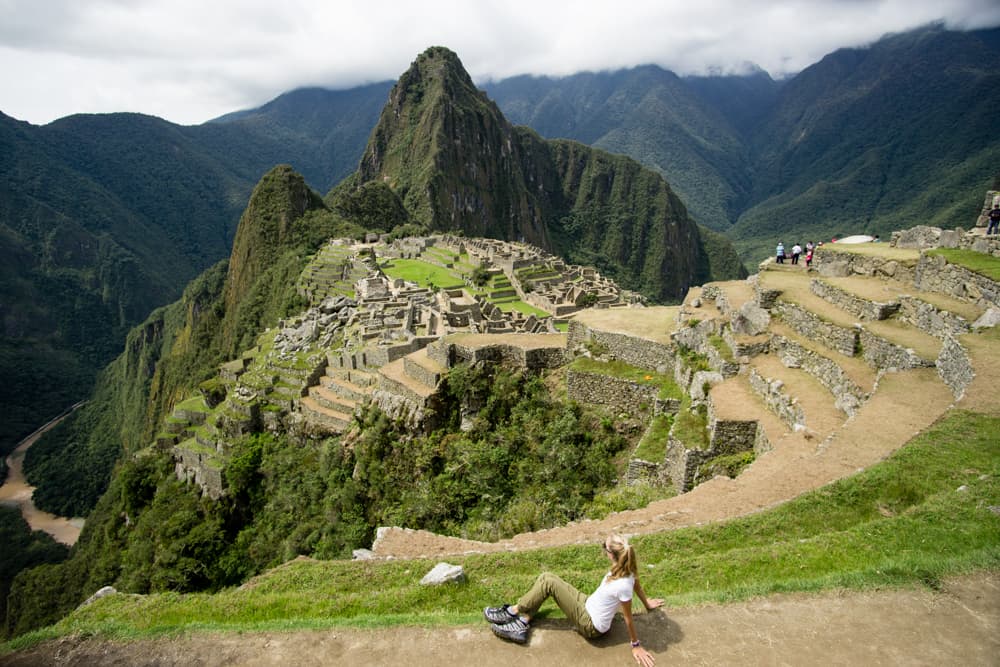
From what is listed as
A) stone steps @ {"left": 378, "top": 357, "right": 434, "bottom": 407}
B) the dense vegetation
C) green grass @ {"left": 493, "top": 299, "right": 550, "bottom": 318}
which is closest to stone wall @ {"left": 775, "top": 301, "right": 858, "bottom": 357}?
stone steps @ {"left": 378, "top": 357, "right": 434, "bottom": 407}

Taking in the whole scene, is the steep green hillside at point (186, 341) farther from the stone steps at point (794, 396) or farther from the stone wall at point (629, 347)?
the stone steps at point (794, 396)

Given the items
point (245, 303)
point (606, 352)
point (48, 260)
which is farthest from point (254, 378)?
point (48, 260)

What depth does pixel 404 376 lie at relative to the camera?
1761 centimetres

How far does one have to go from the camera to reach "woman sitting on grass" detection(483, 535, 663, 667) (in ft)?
15.4

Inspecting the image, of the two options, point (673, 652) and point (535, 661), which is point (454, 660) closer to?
point (535, 661)

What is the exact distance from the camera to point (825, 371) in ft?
34.4

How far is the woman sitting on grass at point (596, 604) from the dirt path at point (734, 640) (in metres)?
0.13

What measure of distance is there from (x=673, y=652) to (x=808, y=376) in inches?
318

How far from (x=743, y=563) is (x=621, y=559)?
6.66 ft

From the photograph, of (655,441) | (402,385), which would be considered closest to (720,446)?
(655,441)

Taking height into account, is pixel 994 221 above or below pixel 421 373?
above

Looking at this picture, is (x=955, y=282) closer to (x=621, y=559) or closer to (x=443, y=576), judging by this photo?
(x=621, y=559)

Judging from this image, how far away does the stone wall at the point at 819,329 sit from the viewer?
10.8m

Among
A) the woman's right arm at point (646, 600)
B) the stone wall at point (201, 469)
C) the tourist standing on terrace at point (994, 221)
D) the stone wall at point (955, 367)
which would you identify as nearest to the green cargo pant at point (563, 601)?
the woman's right arm at point (646, 600)
